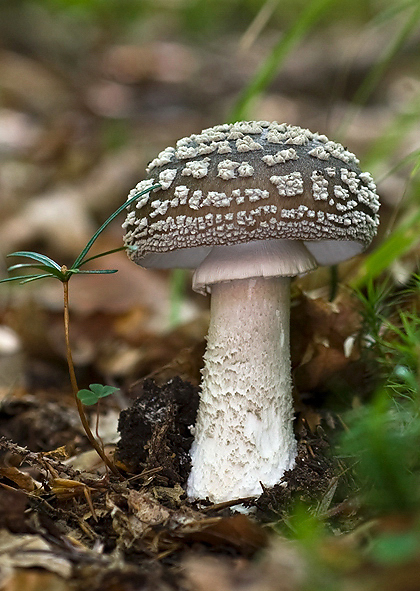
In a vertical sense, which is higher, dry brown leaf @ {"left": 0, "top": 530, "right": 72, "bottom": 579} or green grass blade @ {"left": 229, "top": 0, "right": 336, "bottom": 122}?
green grass blade @ {"left": 229, "top": 0, "right": 336, "bottom": 122}

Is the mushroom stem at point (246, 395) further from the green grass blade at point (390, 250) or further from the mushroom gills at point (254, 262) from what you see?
the green grass blade at point (390, 250)

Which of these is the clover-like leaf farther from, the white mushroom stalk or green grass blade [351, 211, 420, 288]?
green grass blade [351, 211, 420, 288]

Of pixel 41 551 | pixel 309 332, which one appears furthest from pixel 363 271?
pixel 41 551

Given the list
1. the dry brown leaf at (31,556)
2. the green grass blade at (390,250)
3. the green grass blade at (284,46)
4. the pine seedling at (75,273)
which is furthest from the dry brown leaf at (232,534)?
the green grass blade at (284,46)

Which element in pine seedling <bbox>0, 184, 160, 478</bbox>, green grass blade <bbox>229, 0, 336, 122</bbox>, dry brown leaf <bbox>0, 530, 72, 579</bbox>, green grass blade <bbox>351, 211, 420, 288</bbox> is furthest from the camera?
green grass blade <bbox>229, 0, 336, 122</bbox>

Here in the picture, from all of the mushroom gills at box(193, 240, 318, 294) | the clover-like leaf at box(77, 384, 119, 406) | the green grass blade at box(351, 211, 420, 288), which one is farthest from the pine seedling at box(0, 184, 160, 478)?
the green grass blade at box(351, 211, 420, 288)

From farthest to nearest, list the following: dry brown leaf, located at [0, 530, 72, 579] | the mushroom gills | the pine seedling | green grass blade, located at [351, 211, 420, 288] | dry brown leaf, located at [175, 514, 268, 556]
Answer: green grass blade, located at [351, 211, 420, 288], the mushroom gills, the pine seedling, dry brown leaf, located at [175, 514, 268, 556], dry brown leaf, located at [0, 530, 72, 579]

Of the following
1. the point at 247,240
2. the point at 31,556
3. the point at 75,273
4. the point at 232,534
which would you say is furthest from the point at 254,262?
the point at 31,556

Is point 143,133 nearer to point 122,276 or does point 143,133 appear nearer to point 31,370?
point 122,276
